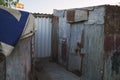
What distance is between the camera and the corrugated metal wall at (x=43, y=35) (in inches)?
434

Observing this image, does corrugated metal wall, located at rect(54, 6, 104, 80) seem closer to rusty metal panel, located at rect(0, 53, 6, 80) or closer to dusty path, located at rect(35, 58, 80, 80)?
dusty path, located at rect(35, 58, 80, 80)

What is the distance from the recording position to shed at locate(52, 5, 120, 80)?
6.50 m

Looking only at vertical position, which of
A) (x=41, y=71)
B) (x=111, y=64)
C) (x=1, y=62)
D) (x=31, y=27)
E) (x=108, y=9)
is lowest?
(x=41, y=71)

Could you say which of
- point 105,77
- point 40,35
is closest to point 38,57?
point 40,35

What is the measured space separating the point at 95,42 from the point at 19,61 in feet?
10.1

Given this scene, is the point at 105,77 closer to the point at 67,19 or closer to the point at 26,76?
the point at 26,76

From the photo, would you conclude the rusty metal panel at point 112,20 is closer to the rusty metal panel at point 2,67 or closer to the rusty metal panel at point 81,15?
the rusty metal panel at point 81,15

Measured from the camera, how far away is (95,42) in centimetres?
685

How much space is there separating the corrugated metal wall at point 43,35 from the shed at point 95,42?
2443mm

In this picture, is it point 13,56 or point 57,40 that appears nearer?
point 13,56

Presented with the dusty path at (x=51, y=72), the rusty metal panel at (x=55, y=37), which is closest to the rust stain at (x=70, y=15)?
the rusty metal panel at (x=55, y=37)

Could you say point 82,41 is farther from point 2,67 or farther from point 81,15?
point 2,67

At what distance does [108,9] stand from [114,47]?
1293 mm

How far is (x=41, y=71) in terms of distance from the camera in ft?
30.1
